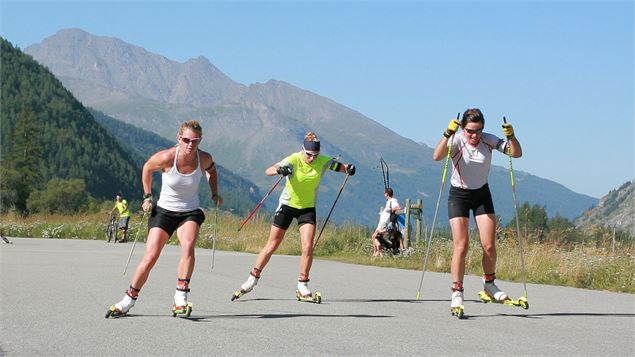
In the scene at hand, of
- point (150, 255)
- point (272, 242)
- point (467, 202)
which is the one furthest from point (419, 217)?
point (150, 255)

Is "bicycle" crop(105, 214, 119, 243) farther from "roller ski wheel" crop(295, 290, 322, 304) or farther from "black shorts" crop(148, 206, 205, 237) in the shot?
"black shorts" crop(148, 206, 205, 237)

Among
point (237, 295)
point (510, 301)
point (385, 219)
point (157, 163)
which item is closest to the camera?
point (157, 163)

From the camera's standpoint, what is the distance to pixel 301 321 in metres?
10.2

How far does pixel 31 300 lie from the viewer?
39.2ft

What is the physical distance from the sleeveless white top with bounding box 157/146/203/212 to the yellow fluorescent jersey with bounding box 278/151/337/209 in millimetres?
2153

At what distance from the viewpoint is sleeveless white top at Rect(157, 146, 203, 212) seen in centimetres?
1017

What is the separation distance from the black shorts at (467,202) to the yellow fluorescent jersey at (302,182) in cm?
186

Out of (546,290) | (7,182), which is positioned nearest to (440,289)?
(546,290)

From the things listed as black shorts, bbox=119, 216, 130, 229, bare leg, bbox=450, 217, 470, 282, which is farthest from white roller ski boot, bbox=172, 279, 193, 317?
black shorts, bbox=119, 216, 130, 229

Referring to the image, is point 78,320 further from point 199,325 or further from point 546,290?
point 546,290

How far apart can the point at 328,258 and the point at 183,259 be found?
53.0 feet

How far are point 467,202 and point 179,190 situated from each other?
10.2ft

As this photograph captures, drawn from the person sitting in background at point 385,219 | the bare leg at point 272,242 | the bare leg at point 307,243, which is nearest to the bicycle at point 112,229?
the person sitting in background at point 385,219

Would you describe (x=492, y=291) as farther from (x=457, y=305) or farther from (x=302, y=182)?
(x=302, y=182)
